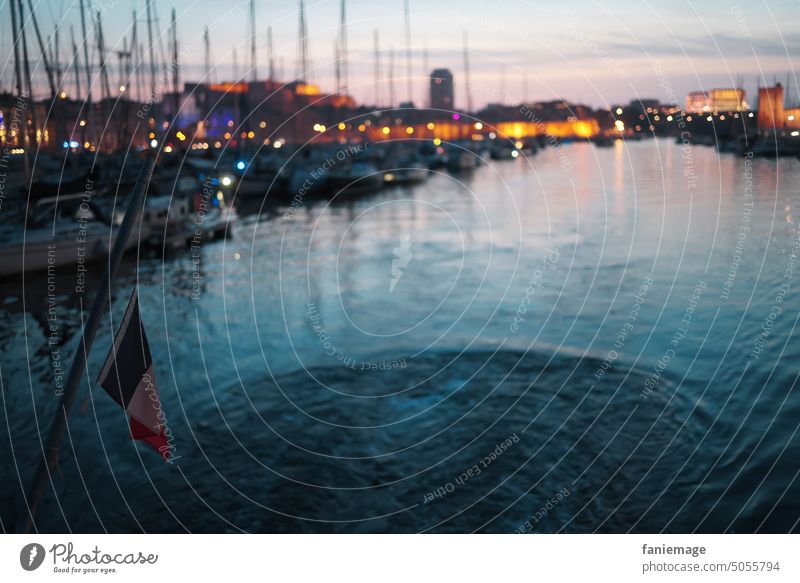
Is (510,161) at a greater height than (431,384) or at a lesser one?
greater

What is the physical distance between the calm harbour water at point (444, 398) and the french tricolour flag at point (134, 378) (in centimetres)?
255

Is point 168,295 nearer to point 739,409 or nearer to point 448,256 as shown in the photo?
point 448,256

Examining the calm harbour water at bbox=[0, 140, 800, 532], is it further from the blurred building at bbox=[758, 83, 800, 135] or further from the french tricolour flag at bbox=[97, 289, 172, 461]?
the blurred building at bbox=[758, 83, 800, 135]

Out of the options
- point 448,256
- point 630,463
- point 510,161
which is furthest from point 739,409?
point 510,161

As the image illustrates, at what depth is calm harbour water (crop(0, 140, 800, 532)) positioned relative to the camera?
8.13m

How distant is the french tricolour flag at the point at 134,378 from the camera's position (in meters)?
5.44

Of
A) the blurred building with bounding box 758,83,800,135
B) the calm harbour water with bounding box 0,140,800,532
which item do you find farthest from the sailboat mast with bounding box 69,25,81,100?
the blurred building with bounding box 758,83,800,135

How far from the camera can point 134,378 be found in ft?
18.4

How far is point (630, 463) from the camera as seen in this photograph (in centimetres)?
885

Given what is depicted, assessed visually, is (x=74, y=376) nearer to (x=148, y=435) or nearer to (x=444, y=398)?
(x=148, y=435)

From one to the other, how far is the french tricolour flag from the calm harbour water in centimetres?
255

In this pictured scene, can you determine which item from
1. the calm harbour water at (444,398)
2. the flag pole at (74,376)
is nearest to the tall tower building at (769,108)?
the calm harbour water at (444,398)

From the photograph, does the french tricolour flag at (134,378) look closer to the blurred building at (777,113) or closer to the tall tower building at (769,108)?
the blurred building at (777,113)
